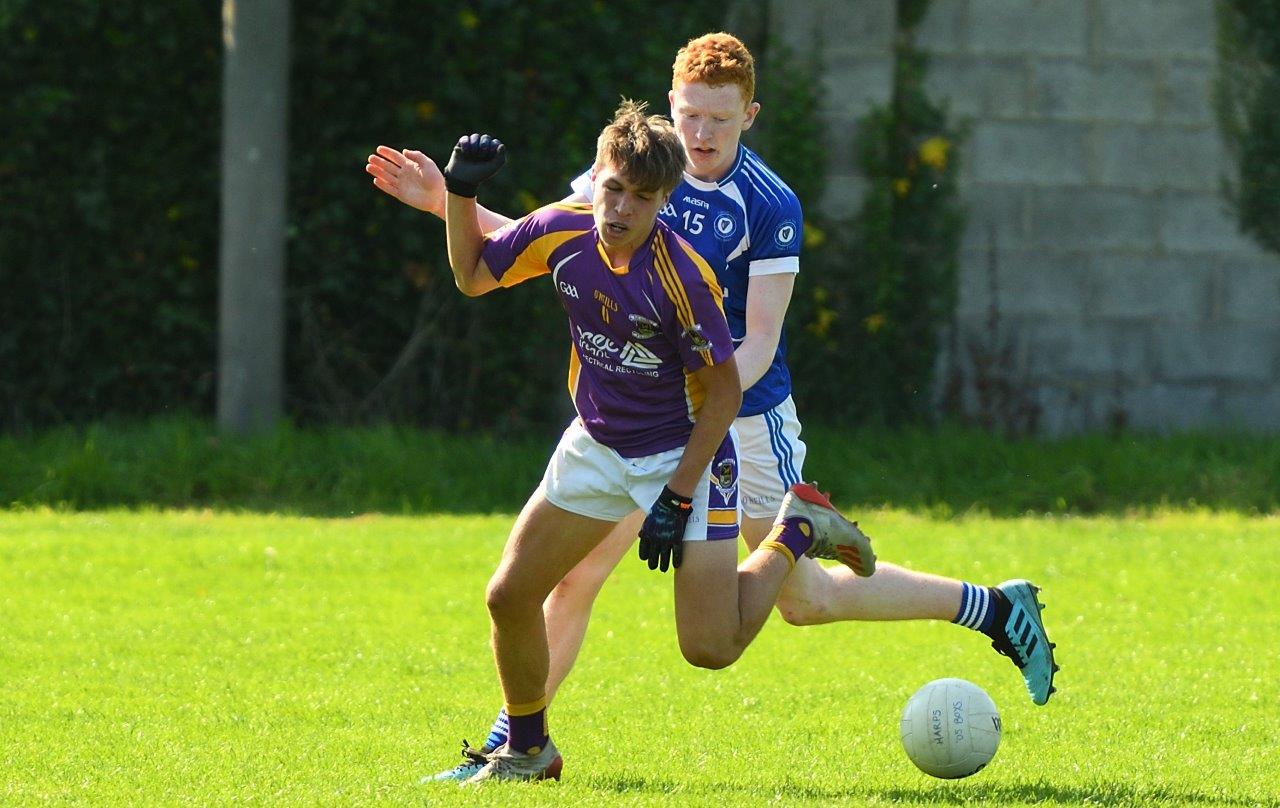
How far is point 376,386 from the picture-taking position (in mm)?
11836

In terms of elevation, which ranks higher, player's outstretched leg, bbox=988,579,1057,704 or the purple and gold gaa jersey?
the purple and gold gaa jersey

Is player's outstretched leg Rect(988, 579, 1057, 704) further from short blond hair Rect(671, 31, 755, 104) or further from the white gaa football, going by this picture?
short blond hair Rect(671, 31, 755, 104)

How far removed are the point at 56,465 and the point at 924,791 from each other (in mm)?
6939

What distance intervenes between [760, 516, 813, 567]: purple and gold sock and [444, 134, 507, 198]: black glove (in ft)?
4.50

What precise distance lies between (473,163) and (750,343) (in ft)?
3.22

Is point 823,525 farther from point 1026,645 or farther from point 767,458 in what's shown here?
point 1026,645

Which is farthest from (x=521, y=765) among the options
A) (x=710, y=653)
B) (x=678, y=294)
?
(x=678, y=294)

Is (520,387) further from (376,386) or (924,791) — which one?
(924,791)

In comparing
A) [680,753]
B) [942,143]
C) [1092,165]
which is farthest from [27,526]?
[1092,165]

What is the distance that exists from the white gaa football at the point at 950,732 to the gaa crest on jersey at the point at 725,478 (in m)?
0.81

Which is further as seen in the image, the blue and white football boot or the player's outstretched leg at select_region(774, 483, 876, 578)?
the player's outstretched leg at select_region(774, 483, 876, 578)

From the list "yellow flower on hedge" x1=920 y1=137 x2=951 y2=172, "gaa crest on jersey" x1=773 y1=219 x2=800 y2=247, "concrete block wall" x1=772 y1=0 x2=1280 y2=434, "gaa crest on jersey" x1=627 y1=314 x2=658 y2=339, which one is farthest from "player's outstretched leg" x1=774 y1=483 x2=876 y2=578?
"yellow flower on hedge" x1=920 y1=137 x2=951 y2=172

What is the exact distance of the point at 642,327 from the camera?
481 cm

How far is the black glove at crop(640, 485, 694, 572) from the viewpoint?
15.8 ft
